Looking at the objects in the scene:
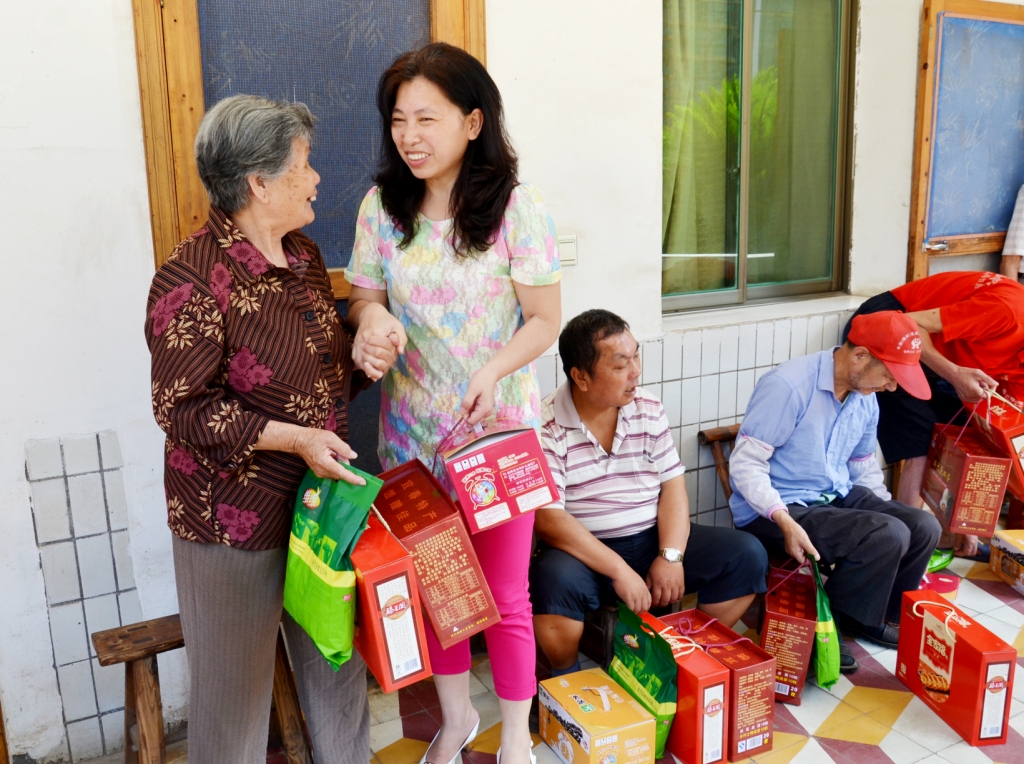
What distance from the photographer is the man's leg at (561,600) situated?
2.44m

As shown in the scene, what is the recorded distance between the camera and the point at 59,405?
2.16 metres

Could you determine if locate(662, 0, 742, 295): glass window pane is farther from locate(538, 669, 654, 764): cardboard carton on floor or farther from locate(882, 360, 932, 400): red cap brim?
locate(538, 669, 654, 764): cardboard carton on floor

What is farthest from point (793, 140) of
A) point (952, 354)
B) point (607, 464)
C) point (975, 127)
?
point (607, 464)

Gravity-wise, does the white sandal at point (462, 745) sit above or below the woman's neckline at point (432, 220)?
below

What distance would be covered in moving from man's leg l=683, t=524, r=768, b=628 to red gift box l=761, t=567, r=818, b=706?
88 millimetres

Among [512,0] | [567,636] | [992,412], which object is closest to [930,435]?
[992,412]

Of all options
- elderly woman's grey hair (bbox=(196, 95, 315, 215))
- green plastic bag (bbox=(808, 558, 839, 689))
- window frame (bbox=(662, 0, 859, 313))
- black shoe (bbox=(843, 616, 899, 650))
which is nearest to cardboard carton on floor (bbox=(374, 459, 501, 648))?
elderly woman's grey hair (bbox=(196, 95, 315, 215))

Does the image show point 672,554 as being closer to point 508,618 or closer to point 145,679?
point 508,618

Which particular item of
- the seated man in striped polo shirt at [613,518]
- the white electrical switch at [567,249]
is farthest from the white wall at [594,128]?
the seated man in striped polo shirt at [613,518]

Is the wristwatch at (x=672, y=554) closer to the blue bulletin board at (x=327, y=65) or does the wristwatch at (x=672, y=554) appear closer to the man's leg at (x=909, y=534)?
the man's leg at (x=909, y=534)

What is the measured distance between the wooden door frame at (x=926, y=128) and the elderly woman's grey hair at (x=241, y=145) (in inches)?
124

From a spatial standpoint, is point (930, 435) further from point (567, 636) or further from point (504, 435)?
point (504, 435)

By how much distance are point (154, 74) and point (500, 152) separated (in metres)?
0.91

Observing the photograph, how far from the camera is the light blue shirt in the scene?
282cm
